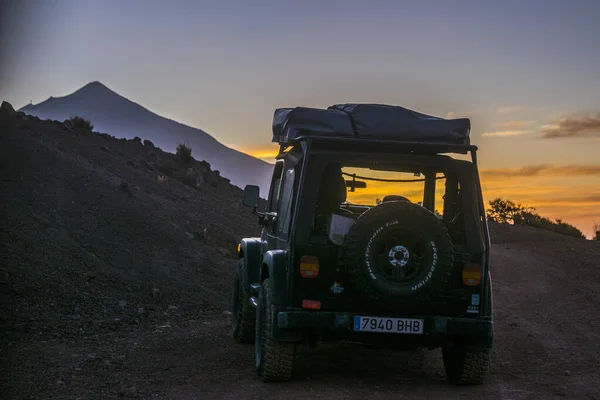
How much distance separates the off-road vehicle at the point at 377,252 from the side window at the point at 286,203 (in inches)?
1.6

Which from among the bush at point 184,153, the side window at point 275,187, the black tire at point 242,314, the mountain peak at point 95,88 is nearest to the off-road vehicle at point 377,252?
the side window at point 275,187

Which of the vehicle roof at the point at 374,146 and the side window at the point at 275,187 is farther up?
the vehicle roof at the point at 374,146

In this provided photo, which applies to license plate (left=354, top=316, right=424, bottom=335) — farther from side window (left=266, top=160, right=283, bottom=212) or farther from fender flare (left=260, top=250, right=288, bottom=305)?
side window (left=266, top=160, right=283, bottom=212)

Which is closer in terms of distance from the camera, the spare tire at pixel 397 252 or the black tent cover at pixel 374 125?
the spare tire at pixel 397 252

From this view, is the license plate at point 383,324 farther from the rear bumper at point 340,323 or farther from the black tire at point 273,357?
the black tire at point 273,357

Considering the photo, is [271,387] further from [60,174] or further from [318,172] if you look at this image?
[60,174]

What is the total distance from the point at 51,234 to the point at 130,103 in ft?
267

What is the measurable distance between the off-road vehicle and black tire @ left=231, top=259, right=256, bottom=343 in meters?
1.86

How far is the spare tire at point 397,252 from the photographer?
686 centimetres

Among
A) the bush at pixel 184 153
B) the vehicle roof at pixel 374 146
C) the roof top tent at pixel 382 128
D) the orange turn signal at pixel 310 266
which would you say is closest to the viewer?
the orange turn signal at pixel 310 266

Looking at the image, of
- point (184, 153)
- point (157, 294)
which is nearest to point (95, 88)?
point (184, 153)

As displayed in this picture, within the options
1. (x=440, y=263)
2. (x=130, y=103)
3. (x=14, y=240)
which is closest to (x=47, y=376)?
(x=440, y=263)

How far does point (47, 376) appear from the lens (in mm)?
7805

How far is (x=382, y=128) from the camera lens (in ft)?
25.6
